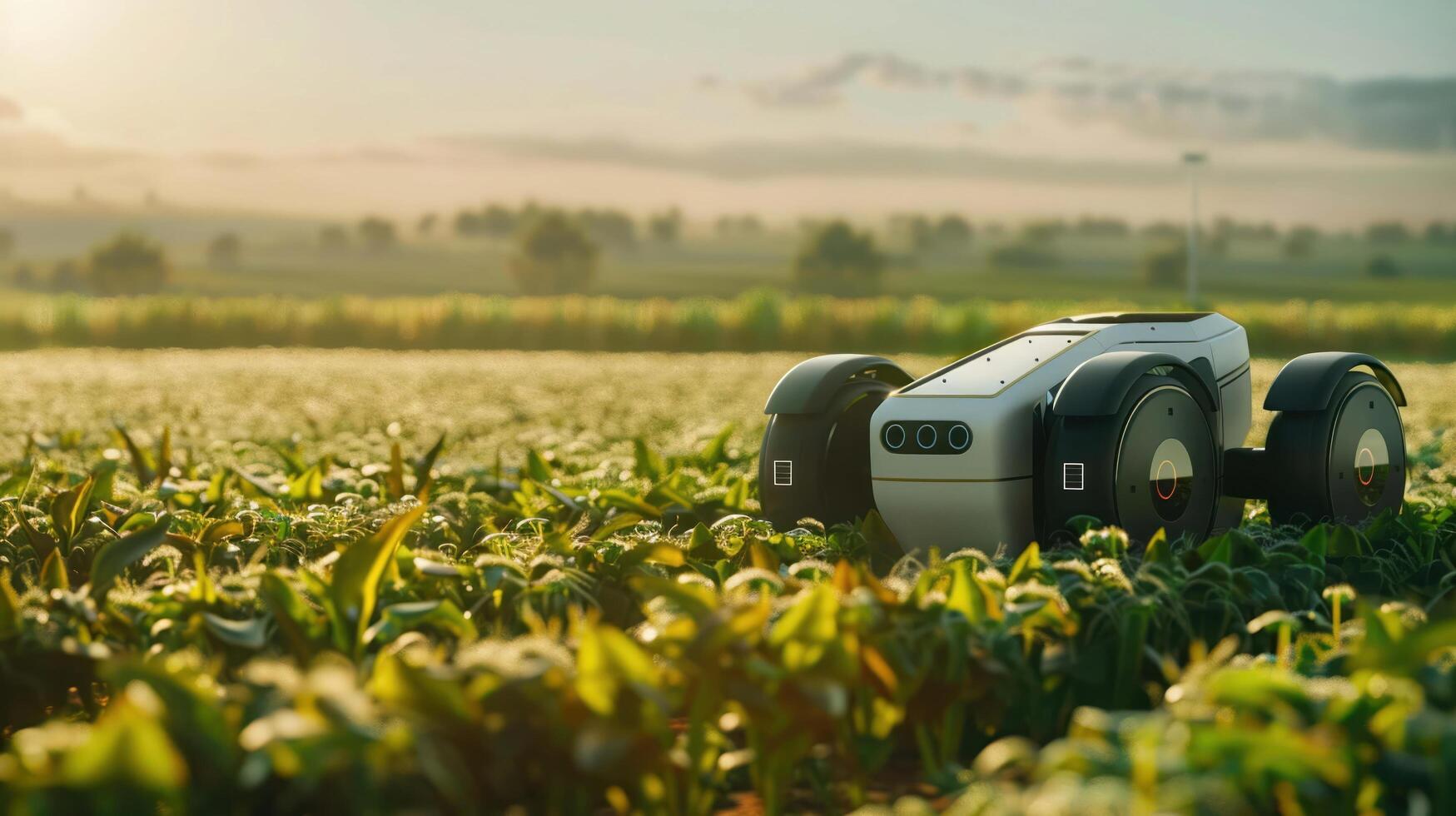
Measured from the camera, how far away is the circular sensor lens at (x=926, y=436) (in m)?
4.98

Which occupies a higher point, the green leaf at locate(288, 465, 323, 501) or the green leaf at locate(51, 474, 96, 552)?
the green leaf at locate(51, 474, 96, 552)

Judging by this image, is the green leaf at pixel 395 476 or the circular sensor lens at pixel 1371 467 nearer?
the circular sensor lens at pixel 1371 467

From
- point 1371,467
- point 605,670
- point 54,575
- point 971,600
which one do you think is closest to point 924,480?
point 971,600

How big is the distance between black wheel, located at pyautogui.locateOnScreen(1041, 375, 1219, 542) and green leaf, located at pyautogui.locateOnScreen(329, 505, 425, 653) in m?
2.42

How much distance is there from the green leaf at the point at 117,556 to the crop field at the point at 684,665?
0.06 ft

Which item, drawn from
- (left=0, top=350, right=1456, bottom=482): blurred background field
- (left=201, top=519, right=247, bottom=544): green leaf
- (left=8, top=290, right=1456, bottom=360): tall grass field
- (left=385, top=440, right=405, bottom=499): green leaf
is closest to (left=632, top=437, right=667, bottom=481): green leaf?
(left=0, top=350, right=1456, bottom=482): blurred background field

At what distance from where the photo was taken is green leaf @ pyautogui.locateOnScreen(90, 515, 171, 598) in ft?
12.4

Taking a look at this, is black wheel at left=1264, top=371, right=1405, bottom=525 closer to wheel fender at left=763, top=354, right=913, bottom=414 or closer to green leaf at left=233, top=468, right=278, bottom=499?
wheel fender at left=763, top=354, right=913, bottom=414

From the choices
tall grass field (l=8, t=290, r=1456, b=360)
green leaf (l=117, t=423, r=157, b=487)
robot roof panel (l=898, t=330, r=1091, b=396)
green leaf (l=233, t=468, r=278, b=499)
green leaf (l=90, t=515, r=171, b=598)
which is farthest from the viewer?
tall grass field (l=8, t=290, r=1456, b=360)

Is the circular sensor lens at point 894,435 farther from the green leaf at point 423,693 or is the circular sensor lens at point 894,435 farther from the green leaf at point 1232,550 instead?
the green leaf at point 423,693

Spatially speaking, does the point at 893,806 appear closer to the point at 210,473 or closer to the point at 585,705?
the point at 585,705

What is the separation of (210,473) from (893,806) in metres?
5.77

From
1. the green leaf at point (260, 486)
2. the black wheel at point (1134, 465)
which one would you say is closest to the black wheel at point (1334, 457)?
the black wheel at point (1134, 465)

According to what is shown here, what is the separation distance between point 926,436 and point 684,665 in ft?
7.45
